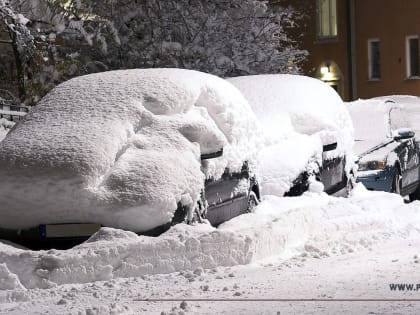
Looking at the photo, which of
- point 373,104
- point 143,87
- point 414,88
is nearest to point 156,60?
point 373,104

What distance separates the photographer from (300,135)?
12.0 meters

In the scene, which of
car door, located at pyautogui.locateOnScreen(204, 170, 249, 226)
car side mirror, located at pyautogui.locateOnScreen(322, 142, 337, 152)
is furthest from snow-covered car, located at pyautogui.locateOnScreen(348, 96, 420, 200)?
car door, located at pyautogui.locateOnScreen(204, 170, 249, 226)

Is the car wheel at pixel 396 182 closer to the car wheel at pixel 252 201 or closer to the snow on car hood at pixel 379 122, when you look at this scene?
the snow on car hood at pixel 379 122

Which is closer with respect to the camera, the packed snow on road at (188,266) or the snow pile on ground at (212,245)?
the packed snow on road at (188,266)

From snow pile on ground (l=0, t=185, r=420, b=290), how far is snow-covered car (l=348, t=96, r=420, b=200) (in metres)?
3.12

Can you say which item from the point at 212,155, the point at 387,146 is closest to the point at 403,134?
the point at 387,146

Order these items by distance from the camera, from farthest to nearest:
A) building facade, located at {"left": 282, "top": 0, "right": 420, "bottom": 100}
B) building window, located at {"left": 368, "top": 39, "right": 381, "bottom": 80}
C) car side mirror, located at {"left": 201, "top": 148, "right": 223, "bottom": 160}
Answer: building window, located at {"left": 368, "top": 39, "right": 381, "bottom": 80}, building facade, located at {"left": 282, "top": 0, "right": 420, "bottom": 100}, car side mirror, located at {"left": 201, "top": 148, "right": 223, "bottom": 160}

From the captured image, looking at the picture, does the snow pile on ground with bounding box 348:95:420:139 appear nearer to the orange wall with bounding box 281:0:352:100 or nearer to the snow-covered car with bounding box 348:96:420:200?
the snow-covered car with bounding box 348:96:420:200

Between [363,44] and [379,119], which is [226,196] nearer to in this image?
[379,119]

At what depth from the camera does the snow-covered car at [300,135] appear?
448 inches

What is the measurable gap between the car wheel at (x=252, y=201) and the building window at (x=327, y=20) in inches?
1285

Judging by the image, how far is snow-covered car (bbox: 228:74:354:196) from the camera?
37.4 ft

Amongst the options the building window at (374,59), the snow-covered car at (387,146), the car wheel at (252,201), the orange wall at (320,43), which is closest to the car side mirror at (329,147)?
the snow-covered car at (387,146)

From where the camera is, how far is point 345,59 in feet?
139
